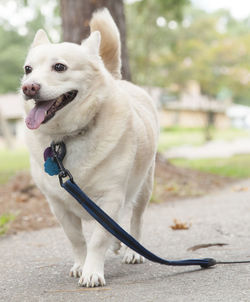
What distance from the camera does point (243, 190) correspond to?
8.27 m

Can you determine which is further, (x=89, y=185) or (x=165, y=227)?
(x=165, y=227)

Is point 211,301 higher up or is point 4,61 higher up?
point 211,301

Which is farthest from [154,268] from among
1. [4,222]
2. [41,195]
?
[41,195]

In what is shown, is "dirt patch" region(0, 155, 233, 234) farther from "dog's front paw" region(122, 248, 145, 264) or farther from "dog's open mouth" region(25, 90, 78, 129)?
"dog's open mouth" region(25, 90, 78, 129)

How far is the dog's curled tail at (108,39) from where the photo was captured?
14.6 ft

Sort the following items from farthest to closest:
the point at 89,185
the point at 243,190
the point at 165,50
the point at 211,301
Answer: the point at 165,50
the point at 243,190
the point at 89,185
the point at 211,301

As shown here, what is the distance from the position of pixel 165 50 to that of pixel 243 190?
25.0m

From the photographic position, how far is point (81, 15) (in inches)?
328

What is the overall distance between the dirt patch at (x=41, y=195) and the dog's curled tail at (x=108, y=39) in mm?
2115

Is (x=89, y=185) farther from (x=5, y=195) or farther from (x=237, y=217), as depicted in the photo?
(x=5, y=195)

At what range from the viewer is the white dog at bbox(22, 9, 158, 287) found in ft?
10.8

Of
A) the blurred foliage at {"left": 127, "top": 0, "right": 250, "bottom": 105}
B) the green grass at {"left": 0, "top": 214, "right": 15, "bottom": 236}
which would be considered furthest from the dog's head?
the blurred foliage at {"left": 127, "top": 0, "right": 250, "bottom": 105}

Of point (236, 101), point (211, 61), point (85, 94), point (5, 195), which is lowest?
point (236, 101)

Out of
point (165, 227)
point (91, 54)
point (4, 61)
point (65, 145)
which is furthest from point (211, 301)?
point (4, 61)
